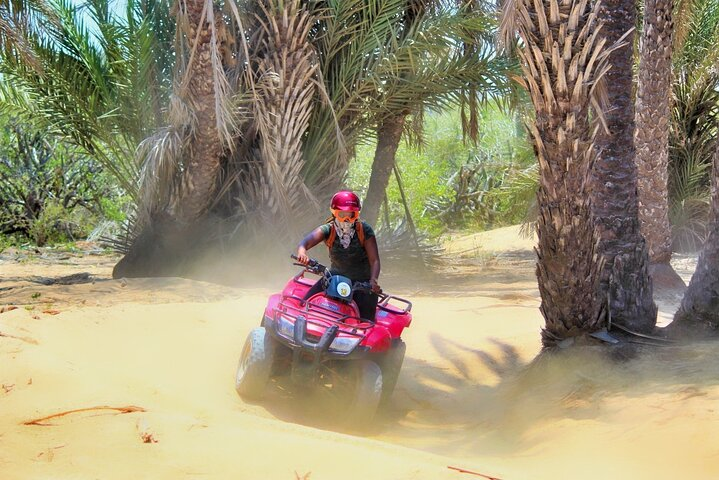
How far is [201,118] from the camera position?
1175cm

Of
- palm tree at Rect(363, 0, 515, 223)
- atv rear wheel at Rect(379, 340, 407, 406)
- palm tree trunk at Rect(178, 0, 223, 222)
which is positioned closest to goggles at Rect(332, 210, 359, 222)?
atv rear wheel at Rect(379, 340, 407, 406)

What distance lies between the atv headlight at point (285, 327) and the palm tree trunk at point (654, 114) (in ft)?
23.6

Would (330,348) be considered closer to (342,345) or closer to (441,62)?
(342,345)

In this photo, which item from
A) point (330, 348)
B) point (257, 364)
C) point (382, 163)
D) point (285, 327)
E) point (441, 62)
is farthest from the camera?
point (382, 163)

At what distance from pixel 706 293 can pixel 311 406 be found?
133 inches

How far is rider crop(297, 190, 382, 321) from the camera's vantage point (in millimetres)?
6281

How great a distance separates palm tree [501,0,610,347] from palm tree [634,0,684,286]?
501 centimetres

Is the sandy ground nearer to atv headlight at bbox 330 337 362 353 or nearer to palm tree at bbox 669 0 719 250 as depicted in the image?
atv headlight at bbox 330 337 362 353

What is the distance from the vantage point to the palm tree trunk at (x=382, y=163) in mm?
15224

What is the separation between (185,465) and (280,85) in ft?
31.0

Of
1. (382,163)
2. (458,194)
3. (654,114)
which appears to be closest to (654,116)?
(654,114)

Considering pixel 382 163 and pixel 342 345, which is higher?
pixel 382 163

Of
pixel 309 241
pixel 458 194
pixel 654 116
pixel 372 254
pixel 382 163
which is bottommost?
pixel 458 194

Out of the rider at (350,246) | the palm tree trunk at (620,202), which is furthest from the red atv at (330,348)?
the palm tree trunk at (620,202)
